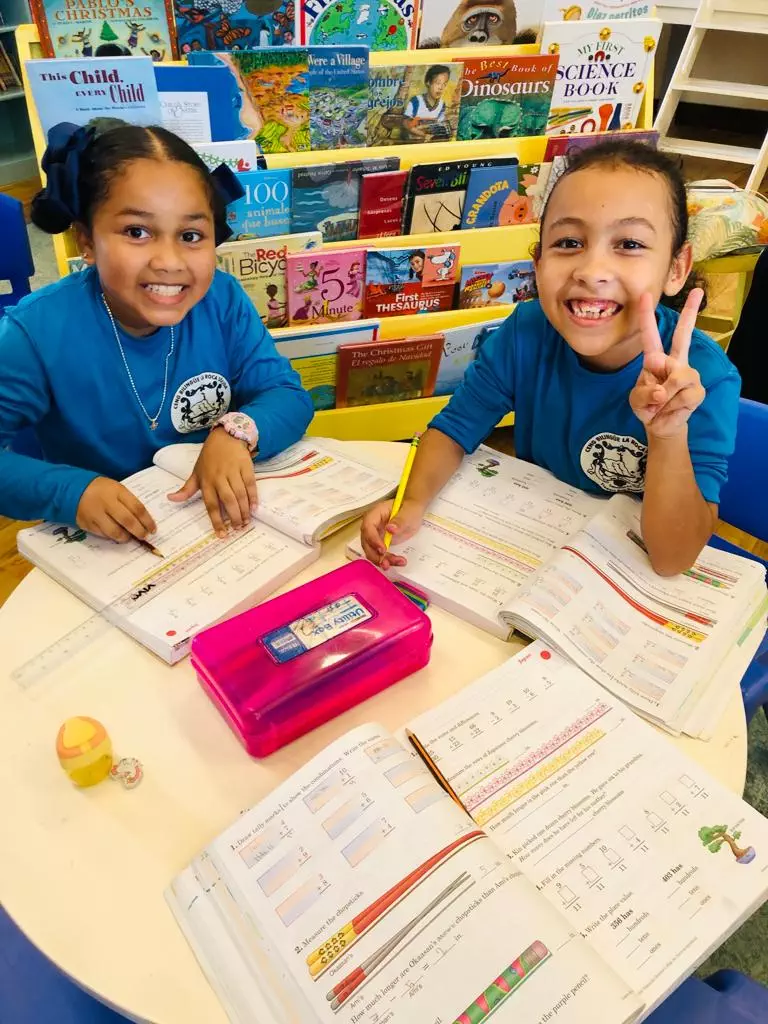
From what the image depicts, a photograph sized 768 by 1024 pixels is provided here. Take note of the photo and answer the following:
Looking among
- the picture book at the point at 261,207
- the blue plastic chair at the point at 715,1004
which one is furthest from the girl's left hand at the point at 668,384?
the picture book at the point at 261,207

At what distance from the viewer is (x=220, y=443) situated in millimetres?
1032

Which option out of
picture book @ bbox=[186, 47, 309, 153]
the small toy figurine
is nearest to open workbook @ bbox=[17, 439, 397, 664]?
the small toy figurine

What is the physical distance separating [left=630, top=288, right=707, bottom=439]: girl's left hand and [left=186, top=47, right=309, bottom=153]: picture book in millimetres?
1062

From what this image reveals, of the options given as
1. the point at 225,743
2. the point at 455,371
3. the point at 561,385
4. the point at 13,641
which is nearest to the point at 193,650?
the point at 225,743

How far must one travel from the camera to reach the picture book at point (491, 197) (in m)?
1.70

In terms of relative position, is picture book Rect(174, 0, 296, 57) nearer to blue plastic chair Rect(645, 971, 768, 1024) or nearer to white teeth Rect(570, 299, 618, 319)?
white teeth Rect(570, 299, 618, 319)

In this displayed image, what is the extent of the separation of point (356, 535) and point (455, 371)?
1.10 meters

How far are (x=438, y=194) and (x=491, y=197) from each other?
143 millimetres

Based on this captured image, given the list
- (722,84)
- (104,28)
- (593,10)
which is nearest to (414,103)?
(593,10)

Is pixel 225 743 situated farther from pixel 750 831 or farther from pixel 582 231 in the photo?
pixel 582 231

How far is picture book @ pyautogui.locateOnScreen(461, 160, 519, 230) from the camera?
1.70m

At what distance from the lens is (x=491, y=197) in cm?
175

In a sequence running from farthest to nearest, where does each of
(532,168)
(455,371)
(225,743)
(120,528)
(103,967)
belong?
(455,371) → (532,168) → (120,528) → (225,743) → (103,967)

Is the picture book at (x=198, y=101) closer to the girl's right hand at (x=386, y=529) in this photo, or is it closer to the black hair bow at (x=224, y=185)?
the black hair bow at (x=224, y=185)
